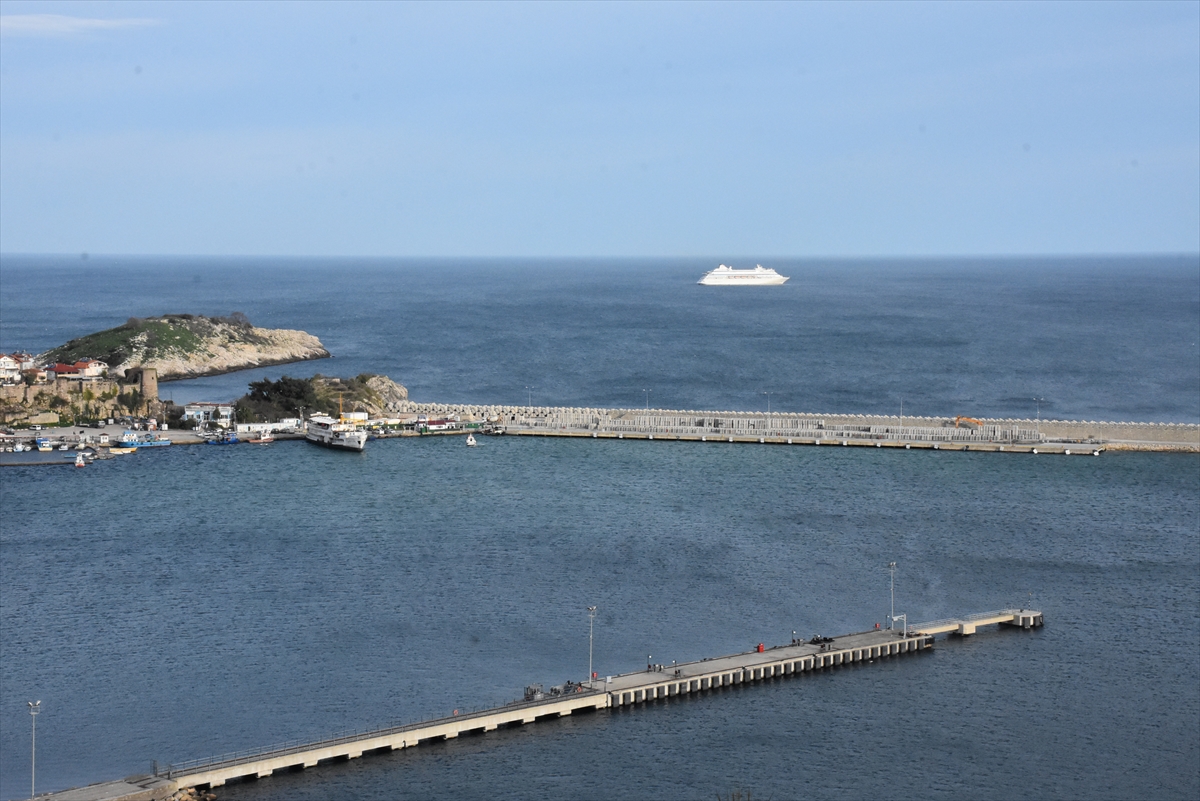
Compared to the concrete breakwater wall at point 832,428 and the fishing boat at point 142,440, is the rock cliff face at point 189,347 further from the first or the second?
the concrete breakwater wall at point 832,428

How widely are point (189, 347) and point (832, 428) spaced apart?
193ft

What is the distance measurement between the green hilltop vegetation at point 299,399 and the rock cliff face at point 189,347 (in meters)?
14.3

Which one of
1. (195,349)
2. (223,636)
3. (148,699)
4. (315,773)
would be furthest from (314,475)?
(195,349)

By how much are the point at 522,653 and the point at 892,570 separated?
15374 millimetres

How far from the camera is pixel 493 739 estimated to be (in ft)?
129

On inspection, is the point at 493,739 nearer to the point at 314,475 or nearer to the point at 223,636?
the point at 223,636

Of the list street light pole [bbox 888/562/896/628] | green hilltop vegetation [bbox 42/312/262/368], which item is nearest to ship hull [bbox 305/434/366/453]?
green hilltop vegetation [bbox 42/312/262/368]

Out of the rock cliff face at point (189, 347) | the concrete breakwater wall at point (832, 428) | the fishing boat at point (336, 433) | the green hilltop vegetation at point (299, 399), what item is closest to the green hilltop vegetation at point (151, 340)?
the rock cliff face at point (189, 347)

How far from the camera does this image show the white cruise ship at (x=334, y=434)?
84.5 meters

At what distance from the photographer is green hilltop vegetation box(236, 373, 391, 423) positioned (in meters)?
91.4

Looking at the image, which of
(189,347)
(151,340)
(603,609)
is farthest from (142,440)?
(603,609)

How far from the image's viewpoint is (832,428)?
8644 centimetres

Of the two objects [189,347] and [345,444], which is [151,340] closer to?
[189,347]

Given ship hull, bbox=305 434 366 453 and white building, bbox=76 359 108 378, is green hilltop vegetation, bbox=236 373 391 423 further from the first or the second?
white building, bbox=76 359 108 378
